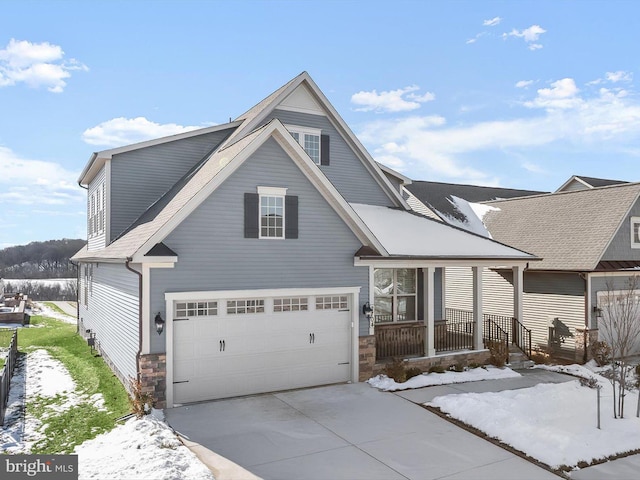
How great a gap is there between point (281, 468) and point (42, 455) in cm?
402

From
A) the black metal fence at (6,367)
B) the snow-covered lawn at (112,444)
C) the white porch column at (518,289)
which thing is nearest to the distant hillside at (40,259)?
the black metal fence at (6,367)

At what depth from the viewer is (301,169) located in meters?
12.0

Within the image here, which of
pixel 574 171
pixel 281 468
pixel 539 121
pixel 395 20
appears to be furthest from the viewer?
pixel 574 171

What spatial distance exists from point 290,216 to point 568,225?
1277 centimetres

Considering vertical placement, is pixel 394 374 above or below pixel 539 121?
below

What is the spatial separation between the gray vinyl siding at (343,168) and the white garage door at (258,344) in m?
4.98

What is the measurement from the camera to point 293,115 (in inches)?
623

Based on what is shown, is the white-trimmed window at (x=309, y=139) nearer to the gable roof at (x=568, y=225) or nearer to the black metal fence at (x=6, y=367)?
the gable roof at (x=568, y=225)

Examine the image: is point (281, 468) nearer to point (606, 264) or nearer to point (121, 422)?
point (121, 422)

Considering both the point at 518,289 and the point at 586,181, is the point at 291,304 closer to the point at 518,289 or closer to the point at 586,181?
the point at 518,289

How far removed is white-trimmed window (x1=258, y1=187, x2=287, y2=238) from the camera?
456 inches

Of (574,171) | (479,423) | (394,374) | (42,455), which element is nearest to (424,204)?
(394,374)

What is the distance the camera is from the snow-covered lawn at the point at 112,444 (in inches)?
285

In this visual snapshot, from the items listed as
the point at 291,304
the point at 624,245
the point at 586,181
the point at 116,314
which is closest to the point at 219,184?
the point at 291,304
